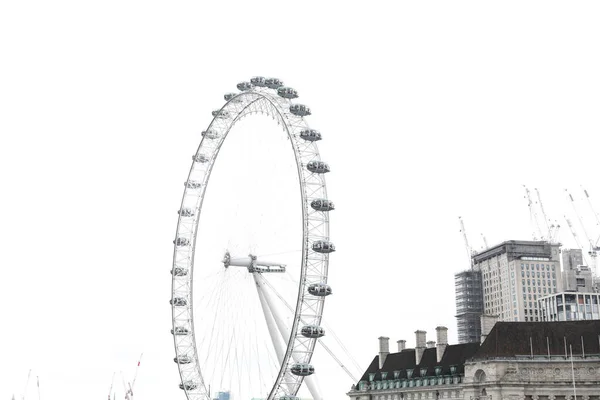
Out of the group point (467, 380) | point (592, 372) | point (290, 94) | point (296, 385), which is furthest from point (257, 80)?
point (592, 372)

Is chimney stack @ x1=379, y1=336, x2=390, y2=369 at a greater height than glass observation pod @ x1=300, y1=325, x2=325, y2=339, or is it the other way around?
chimney stack @ x1=379, y1=336, x2=390, y2=369

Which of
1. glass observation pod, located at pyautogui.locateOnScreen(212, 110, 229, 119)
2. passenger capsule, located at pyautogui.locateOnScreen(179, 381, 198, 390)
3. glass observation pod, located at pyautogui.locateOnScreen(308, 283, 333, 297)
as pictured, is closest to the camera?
glass observation pod, located at pyautogui.locateOnScreen(308, 283, 333, 297)

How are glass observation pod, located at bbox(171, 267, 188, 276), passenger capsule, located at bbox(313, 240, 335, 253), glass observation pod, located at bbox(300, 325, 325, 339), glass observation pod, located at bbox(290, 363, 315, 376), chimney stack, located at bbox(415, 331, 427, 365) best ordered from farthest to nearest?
chimney stack, located at bbox(415, 331, 427, 365)
glass observation pod, located at bbox(171, 267, 188, 276)
passenger capsule, located at bbox(313, 240, 335, 253)
glass observation pod, located at bbox(300, 325, 325, 339)
glass observation pod, located at bbox(290, 363, 315, 376)

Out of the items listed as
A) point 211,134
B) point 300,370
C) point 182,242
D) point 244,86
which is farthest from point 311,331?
point 211,134

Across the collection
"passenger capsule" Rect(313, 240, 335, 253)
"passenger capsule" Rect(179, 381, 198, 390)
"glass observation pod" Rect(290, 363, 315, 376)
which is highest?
"passenger capsule" Rect(313, 240, 335, 253)

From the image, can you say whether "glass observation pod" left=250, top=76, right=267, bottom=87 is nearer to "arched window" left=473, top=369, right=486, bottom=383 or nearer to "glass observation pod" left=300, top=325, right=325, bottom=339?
"glass observation pod" left=300, top=325, right=325, bottom=339

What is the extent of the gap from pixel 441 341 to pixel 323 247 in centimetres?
2953

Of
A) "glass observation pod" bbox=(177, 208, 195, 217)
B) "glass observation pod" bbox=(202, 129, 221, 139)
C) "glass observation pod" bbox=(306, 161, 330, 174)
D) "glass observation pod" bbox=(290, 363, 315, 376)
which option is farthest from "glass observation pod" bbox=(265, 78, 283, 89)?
"glass observation pod" bbox=(290, 363, 315, 376)

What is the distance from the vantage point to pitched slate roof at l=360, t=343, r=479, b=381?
3716 inches

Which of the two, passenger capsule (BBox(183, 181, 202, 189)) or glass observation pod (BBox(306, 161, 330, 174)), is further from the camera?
passenger capsule (BBox(183, 181, 202, 189))

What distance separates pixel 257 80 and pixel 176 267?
77.4 feet

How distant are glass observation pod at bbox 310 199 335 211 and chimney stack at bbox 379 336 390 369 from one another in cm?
3740

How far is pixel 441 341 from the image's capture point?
98812mm

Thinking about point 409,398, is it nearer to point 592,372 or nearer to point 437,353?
point 437,353
